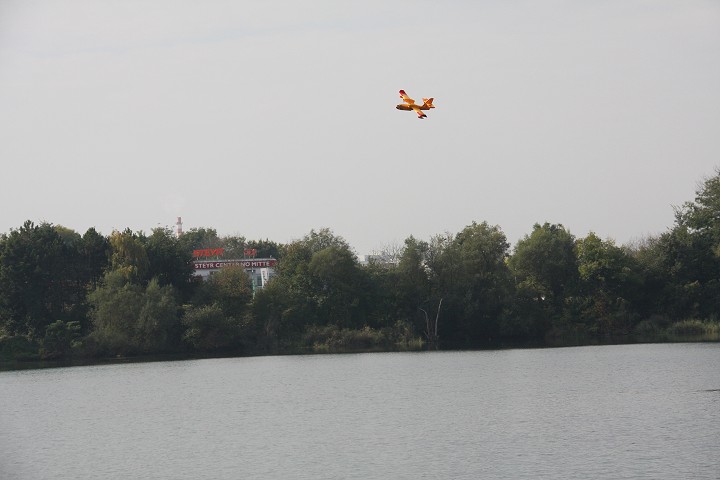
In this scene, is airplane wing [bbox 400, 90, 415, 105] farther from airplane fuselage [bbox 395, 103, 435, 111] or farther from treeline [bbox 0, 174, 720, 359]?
treeline [bbox 0, 174, 720, 359]

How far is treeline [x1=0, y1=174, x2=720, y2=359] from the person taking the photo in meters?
79.1

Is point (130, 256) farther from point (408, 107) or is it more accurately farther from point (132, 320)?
point (408, 107)

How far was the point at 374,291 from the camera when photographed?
87.2 metres

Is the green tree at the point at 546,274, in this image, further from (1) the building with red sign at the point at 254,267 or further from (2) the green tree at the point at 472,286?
(1) the building with red sign at the point at 254,267

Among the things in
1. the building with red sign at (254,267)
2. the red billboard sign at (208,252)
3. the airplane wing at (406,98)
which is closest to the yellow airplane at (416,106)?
the airplane wing at (406,98)

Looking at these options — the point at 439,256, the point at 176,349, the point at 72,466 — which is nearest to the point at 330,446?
the point at 72,466

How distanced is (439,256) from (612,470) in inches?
2517

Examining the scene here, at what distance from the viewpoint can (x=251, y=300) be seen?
281 feet

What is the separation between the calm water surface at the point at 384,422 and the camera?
25797 millimetres

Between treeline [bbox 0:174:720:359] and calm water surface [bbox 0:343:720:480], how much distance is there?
77.9ft

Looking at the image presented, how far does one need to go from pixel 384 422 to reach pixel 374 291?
2120 inches

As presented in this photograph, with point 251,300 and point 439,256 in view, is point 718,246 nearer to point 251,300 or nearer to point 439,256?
point 439,256

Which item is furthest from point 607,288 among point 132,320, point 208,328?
point 132,320

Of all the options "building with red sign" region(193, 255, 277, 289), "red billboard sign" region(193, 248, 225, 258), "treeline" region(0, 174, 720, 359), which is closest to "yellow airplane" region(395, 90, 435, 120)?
"treeline" region(0, 174, 720, 359)
